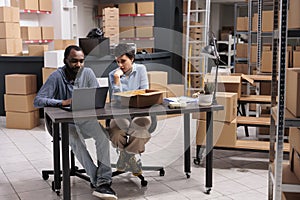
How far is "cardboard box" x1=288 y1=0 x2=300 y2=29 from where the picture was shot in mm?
2023

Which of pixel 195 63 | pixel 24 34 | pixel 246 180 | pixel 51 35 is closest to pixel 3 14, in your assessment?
pixel 24 34

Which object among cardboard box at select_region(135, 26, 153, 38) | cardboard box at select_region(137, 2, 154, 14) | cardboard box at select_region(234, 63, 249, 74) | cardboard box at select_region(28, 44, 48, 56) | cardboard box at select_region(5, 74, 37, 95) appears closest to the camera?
cardboard box at select_region(5, 74, 37, 95)

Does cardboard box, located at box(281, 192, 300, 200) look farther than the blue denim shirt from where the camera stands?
No

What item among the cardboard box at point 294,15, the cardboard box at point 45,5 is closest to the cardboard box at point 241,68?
the cardboard box at point 45,5

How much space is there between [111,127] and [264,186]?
1459mm

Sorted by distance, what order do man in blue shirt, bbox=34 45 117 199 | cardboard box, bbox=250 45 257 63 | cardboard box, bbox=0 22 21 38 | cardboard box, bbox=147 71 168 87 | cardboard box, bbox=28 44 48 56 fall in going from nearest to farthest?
man in blue shirt, bbox=34 45 117 199 → cardboard box, bbox=147 71 168 87 → cardboard box, bbox=28 44 48 56 → cardboard box, bbox=250 45 257 63 → cardboard box, bbox=0 22 21 38

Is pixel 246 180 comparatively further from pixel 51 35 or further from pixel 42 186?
pixel 51 35

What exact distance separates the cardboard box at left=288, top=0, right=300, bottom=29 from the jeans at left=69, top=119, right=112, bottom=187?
5.60 ft

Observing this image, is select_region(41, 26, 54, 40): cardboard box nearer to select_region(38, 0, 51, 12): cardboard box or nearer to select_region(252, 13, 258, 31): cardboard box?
select_region(38, 0, 51, 12): cardboard box

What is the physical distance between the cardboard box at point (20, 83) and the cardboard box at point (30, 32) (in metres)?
2.14

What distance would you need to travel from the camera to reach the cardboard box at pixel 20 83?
5551 mm

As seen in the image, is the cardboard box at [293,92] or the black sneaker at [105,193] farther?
the black sneaker at [105,193]

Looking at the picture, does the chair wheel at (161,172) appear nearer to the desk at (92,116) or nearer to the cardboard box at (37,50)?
the desk at (92,116)

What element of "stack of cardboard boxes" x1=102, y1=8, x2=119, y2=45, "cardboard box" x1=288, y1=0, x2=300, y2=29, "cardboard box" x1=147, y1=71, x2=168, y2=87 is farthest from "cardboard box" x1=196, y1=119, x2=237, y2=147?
"stack of cardboard boxes" x1=102, y1=8, x2=119, y2=45
